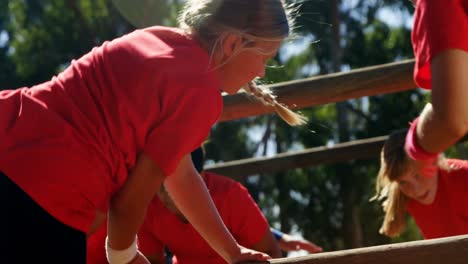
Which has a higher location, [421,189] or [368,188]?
[421,189]

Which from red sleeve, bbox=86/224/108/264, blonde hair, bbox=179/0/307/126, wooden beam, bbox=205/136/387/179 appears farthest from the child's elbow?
wooden beam, bbox=205/136/387/179

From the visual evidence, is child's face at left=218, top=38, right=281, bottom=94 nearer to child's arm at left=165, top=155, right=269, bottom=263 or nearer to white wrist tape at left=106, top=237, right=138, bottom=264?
child's arm at left=165, top=155, right=269, bottom=263

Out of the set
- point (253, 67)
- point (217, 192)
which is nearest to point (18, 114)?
point (253, 67)

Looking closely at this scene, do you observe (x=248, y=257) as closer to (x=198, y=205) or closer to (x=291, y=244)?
(x=198, y=205)

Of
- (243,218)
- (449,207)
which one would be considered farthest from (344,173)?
(243,218)

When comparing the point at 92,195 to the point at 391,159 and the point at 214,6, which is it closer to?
the point at 214,6

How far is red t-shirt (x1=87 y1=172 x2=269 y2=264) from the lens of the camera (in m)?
2.89

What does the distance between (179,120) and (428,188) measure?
1.86 meters

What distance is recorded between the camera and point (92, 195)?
5.39 feet

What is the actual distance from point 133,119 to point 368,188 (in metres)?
9.05

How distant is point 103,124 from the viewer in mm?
1658

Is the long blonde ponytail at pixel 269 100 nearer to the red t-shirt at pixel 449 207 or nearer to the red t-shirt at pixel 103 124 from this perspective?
the red t-shirt at pixel 103 124

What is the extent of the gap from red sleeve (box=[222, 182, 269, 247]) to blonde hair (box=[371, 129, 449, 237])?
0.57 metres

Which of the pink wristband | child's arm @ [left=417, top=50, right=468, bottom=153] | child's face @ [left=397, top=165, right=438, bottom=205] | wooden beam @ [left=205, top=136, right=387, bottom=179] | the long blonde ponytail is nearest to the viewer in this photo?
child's arm @ [left=417, top=50, right=468, bottom=153]
